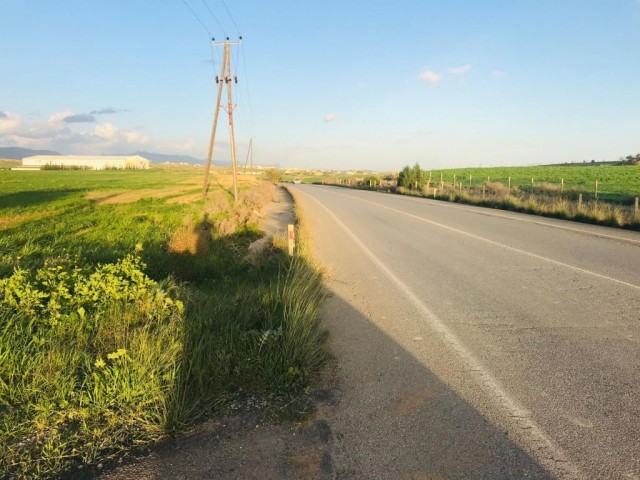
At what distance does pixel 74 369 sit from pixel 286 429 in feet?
6.09

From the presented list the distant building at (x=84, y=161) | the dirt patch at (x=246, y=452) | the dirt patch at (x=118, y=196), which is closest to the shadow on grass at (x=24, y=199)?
the dirt patch at (x=118, y=196)

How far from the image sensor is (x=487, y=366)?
430 cm

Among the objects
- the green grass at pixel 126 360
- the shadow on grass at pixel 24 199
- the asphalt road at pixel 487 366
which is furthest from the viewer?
the shadow on grass at pixel 24 199

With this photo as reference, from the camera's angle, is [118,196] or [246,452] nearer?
[246,452]

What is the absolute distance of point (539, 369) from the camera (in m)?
4.21

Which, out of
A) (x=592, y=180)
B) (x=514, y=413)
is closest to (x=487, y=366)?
(x=514, y=413)

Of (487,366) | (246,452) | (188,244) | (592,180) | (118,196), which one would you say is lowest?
(246,452)

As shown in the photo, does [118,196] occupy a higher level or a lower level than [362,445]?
higher

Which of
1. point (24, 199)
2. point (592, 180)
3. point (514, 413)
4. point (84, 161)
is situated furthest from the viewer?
point (84, 161)

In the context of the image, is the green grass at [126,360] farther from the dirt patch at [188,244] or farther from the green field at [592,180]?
the green field at [592,180]

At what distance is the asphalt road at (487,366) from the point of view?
2957 millimetres

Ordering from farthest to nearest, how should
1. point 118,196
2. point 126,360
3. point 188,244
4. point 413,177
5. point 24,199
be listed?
point 413,177 → point 118,196 → point 24,199 → point 188,244 → point 126,360

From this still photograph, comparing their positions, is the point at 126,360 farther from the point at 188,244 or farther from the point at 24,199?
the point at 24,199

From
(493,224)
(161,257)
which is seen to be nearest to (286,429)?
(161,257)
